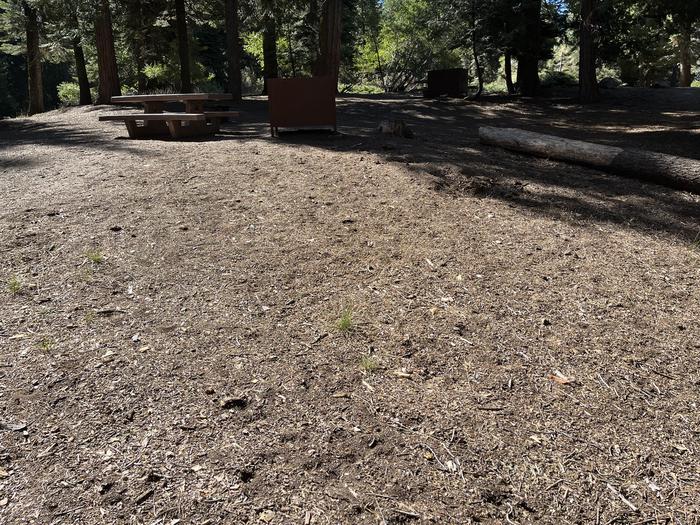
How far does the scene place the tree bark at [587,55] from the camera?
51.4 feet

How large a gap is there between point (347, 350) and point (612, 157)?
18.2 feet

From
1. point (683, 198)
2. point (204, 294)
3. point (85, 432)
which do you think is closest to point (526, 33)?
point (683, 198)

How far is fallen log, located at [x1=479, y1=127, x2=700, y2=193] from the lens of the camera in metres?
6.39

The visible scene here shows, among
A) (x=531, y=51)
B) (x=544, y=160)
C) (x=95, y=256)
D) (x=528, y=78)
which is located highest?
(x=531, y=51)

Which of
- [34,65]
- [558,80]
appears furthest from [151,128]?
[558,80]

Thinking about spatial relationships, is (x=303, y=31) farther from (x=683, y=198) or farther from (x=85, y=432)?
(x=85, y=432)

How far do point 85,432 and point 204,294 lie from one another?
1.45 m

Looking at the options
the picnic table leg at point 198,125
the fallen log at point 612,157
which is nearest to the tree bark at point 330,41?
the picnic table leg at point 198,125

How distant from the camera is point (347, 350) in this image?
3.28 m

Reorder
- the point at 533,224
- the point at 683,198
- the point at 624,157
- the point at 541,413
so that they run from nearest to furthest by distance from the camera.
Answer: the point at 541,413 < the point at 533,224 < the point at 683,198 < the point at 624,157

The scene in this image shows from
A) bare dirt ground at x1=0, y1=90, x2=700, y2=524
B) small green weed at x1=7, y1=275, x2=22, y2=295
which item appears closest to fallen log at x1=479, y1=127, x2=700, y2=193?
bare dirt ground at x1=0, y1=90, x2=700, y2=524

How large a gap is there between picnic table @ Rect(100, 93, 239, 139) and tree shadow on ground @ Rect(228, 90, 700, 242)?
1550 millimetres

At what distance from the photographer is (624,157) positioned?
698cm

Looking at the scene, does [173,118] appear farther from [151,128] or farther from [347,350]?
[347,350]
